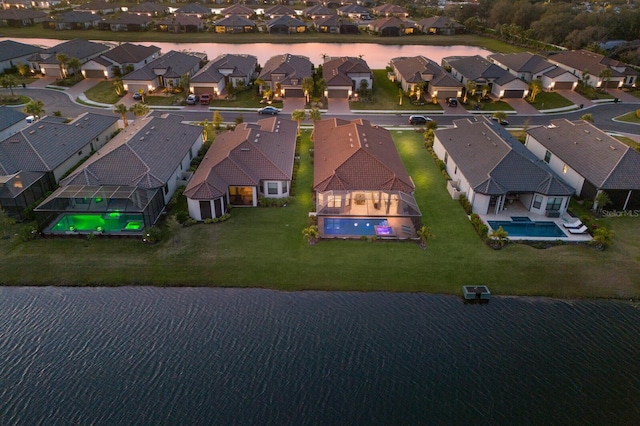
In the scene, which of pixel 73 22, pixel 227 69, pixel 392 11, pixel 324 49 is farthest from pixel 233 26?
pixel 227 69

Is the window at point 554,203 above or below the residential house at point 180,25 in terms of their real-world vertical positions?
below

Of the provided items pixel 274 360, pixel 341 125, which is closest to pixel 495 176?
pixel 341 125

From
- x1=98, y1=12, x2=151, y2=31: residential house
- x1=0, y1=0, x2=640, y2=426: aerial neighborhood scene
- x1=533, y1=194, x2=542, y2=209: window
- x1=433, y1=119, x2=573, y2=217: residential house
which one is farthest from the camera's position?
x1=98, y1=12, x2=151, y2=31: residential house

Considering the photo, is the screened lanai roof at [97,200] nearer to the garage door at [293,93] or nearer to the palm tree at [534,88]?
the garage door at [293,93]

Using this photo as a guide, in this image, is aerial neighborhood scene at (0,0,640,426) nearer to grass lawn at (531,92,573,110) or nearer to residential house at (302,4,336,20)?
grass lawn at (531,92,573,110)

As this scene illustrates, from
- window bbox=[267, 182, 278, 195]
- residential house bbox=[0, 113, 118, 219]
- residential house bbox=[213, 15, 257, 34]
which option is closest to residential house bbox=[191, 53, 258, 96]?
residential house bbox=[0, 113, 118, 219]

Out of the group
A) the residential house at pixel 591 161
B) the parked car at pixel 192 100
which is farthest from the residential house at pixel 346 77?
the residential house at pixel 591 161

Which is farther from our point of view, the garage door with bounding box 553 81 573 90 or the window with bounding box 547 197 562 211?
the garage door with bounding box 553 81 573 90
